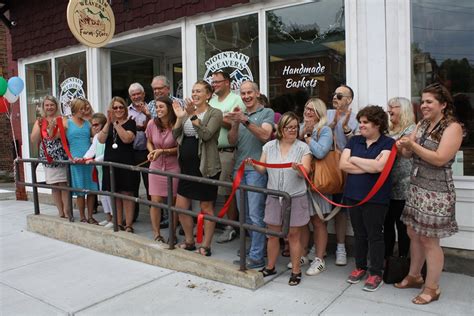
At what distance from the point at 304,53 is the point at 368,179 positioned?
6.43ft

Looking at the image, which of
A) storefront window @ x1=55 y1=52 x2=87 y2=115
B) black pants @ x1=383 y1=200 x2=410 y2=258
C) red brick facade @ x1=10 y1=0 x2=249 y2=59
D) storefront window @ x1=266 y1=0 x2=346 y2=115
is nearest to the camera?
black pants @ x1=383 y1=200 x2=410 y2=258

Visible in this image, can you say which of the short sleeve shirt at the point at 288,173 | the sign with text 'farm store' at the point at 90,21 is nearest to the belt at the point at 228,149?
the short sleeve shirt at the point at 288,173

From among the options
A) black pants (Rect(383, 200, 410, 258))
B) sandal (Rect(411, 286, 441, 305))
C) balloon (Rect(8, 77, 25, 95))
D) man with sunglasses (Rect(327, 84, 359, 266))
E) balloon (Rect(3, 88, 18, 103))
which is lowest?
sandal (Rect(411, 286, 441, 305))

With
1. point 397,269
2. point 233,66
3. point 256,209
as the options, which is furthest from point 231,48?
point 397,269

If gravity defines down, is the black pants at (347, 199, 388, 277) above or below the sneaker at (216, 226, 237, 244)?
above

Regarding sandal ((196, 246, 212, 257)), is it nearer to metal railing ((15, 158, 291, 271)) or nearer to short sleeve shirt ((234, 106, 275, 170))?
metal railing ((15, 158, 291, 271))

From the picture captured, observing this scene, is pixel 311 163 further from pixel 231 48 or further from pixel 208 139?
pixel 231 48

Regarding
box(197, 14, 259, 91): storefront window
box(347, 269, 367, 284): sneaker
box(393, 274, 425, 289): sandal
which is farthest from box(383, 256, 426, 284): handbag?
box(197, 14, 259, 91): storefront window

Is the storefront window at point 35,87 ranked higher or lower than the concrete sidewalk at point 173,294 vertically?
higher

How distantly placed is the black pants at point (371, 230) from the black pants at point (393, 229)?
304mm

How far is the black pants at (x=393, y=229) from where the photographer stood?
12.3 ft

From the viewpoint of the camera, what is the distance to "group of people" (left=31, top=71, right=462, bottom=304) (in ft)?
10.5

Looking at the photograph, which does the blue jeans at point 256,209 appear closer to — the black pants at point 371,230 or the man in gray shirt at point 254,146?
the man in gray shirt at point 254,146

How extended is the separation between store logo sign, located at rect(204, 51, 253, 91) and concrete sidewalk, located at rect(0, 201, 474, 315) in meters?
2.45
